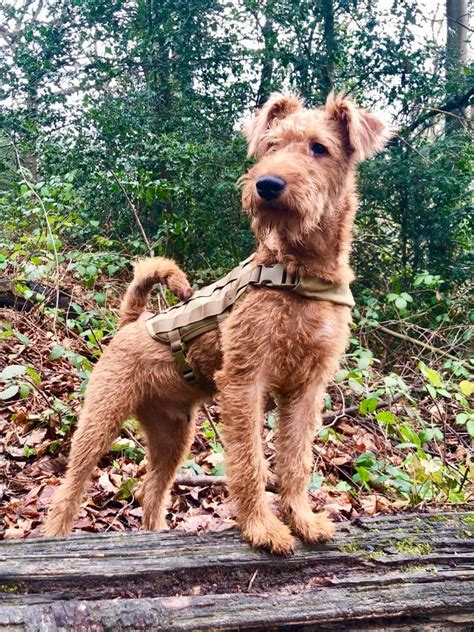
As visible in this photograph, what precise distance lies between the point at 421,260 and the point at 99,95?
5400mm

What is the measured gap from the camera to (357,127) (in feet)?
8.73

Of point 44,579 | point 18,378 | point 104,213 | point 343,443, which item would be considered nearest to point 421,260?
point 343,443

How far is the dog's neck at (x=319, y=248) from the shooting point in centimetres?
255

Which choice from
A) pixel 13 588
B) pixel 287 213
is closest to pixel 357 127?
pixel 287 213

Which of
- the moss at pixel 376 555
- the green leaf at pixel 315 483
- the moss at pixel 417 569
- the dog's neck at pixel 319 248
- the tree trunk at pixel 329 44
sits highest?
the tree trunk at pixel 329 44

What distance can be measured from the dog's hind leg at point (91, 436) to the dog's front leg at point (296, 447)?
895 millimetres

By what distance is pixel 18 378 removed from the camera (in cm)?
450

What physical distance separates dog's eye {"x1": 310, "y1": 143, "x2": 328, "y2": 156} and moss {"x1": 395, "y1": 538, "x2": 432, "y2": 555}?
180 cm

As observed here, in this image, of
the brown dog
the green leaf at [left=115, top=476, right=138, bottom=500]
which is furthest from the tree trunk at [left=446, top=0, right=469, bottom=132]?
the green leaf at [left=115, top=476, right=138, bottom=500]

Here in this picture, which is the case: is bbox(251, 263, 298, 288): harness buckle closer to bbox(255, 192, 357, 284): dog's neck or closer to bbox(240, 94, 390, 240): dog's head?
bbox(255, 192, 357, 284): dog's neck

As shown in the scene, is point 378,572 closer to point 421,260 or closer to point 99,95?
point 421,260

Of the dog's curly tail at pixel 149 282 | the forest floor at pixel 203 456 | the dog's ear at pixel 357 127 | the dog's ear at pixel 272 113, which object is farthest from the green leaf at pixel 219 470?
the dog's ear at pixel 357 127

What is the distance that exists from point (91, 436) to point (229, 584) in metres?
1.17

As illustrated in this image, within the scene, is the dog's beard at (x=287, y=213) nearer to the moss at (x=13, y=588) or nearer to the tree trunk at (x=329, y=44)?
the moss at (x=13, y=588)
